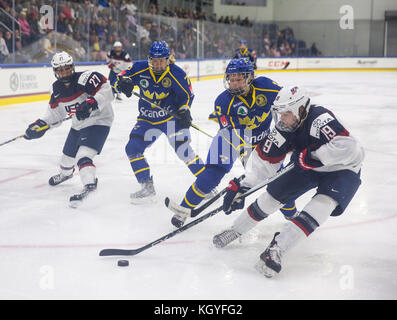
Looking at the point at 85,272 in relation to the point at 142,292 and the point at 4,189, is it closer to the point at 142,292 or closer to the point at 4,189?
the point at 142,292

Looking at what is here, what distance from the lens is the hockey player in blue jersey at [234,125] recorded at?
2893 millimetres

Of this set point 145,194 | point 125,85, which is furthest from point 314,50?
point 145,194

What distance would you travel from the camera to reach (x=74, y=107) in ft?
12.0

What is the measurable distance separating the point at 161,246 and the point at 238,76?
1.04 m

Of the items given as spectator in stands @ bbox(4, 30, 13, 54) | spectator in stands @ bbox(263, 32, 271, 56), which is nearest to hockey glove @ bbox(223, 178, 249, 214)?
spectator in stands @ bbox(4, 30, 13, 54)

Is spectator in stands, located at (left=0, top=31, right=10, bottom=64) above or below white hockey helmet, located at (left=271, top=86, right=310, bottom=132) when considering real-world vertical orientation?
above

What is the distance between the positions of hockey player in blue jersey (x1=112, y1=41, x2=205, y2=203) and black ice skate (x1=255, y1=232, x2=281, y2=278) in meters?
1.27

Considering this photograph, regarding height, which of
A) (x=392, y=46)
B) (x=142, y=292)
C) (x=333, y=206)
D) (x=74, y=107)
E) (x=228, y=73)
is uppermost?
(x=392, y=46)

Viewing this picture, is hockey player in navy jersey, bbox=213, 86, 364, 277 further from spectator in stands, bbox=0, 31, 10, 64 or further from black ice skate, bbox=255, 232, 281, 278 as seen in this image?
spectator in stands, bbox=0, 31, 10, 64

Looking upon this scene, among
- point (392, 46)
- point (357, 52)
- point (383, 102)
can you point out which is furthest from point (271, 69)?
point (383, 102)

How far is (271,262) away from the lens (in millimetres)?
2217

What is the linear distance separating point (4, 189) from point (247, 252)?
2.07 m

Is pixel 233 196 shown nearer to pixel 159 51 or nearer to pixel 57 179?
pixel 159 51

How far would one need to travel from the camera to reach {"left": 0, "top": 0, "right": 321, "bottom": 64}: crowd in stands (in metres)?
8.71
